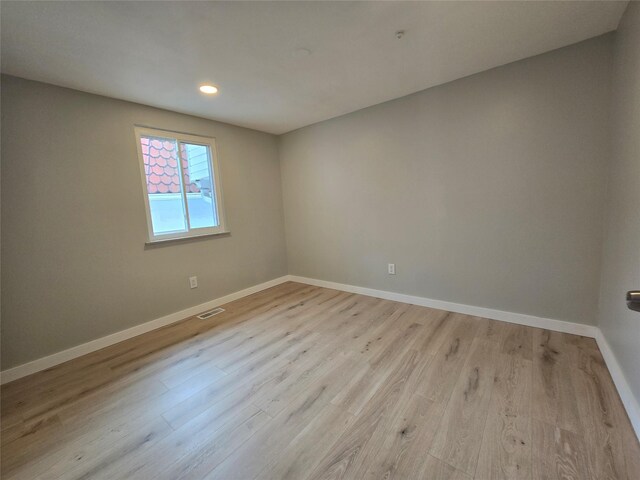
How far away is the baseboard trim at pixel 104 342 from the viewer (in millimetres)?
2027

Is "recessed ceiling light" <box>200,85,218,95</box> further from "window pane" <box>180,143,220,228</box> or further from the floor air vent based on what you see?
the floor air vent

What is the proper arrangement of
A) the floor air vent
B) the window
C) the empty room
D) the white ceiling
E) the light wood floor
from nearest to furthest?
the light wood floor, the empty room, the white ceiling, the window, the floor air vent

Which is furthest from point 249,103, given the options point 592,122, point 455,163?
point 592,122

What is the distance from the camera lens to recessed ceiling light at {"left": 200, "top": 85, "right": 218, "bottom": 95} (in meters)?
2.30

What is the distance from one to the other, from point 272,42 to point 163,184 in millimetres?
1879

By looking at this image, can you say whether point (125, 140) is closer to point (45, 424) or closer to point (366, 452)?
point (45, 424)

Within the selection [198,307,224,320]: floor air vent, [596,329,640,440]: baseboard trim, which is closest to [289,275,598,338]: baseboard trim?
[596,329,640,440]: baseboard trim

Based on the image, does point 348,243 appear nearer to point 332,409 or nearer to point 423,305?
point 423,305

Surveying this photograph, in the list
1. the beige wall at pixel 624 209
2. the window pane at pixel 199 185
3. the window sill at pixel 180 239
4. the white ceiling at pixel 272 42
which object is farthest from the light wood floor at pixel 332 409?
the white ceiling at pixel 272 42

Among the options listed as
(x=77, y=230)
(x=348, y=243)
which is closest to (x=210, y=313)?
(x=77, y=230)

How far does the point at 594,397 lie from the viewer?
4.93 feet

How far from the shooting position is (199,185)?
3.18 meters

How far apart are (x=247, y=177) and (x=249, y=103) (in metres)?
1.07

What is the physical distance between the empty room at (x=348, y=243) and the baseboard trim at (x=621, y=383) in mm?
21
